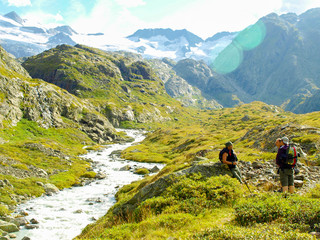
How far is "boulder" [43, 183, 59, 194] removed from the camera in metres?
38.6

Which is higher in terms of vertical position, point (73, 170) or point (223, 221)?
point (223, 221)

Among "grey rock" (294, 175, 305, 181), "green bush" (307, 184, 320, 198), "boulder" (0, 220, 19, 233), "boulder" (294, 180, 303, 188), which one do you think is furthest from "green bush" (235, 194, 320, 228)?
"boulder" (0, 220, 19, 233)

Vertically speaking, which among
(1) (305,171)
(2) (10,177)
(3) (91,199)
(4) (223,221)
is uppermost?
(1) (305,171)

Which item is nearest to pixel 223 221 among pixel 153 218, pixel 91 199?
pixel 153 218

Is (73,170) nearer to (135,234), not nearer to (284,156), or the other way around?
(135,234)

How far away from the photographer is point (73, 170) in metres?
55.1

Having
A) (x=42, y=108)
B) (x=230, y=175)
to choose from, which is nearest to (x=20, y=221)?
(x=230, y=175)

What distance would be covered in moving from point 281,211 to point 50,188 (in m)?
41.2

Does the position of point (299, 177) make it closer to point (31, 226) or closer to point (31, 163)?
point (31, 226)

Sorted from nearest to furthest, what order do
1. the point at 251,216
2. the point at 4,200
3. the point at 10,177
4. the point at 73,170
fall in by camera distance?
1. the point at 251,216
2. the point at 4,200
3. the point at 10,177
4. the point at 73,170

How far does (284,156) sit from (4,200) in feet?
123

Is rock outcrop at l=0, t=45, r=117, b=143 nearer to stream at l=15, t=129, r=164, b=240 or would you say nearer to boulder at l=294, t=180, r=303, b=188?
stream at l=15, t=129, r=164, b=240

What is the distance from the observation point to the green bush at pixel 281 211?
959cm

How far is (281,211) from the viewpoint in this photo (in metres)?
10.4
